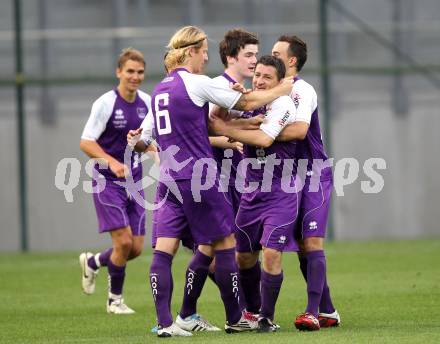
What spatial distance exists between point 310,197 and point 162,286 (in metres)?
1.24

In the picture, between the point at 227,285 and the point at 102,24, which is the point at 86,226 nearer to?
the point at 102,24

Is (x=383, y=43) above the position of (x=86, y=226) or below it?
above

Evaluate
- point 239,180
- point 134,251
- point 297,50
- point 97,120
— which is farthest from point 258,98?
point 134,251

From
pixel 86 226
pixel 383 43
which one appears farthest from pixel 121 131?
pixel 383 43

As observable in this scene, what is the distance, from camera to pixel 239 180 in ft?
28.1

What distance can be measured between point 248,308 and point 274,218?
2.99 feet

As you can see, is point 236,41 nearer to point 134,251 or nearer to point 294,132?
point 294,132

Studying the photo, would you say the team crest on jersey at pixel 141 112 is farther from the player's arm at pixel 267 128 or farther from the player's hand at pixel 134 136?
the player's arm at pixel 267 128

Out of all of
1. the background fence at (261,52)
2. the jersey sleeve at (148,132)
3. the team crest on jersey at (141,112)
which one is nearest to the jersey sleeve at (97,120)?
the team crest on jersey at (141,112)

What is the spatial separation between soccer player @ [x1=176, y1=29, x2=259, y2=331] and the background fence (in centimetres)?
823

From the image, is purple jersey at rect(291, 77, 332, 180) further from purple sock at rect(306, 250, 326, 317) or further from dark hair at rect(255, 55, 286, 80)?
purple sock at rect(306, 250, 326, 317)

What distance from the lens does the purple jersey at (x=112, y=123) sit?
10.0m

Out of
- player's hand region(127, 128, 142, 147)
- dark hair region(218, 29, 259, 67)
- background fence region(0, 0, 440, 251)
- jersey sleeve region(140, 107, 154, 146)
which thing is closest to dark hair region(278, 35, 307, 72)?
dark hair region(218, 29, 259, 67)

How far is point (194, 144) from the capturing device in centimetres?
755
